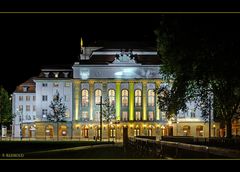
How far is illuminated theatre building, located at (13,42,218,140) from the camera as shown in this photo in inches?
5615

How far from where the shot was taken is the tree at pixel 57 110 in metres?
134

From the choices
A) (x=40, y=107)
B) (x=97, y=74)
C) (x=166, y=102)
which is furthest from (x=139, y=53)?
(x=166, y=102)

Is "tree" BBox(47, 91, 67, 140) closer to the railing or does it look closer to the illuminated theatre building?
the illuminated theatre building

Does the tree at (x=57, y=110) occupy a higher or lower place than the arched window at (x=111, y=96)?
lower

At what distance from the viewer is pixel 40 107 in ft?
475

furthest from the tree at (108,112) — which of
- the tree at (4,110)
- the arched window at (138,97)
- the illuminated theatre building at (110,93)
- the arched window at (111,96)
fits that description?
the tree at (4,110)

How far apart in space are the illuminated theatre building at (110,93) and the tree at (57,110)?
3.24 meters

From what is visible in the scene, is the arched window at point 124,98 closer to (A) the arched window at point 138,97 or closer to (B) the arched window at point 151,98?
(A) the arched window at point 138,97

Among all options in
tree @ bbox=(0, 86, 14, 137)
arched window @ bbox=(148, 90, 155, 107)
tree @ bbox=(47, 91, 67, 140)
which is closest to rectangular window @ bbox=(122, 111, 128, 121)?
arched window @ bbox=(148, 90, 155, 107)

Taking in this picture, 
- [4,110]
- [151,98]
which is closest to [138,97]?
[151,98]

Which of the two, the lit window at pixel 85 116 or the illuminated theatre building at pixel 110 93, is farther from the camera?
the lit window at pixel 85 116

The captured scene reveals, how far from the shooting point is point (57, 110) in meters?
135

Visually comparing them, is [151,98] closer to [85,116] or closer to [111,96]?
[111,96]

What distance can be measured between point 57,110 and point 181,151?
107 m
